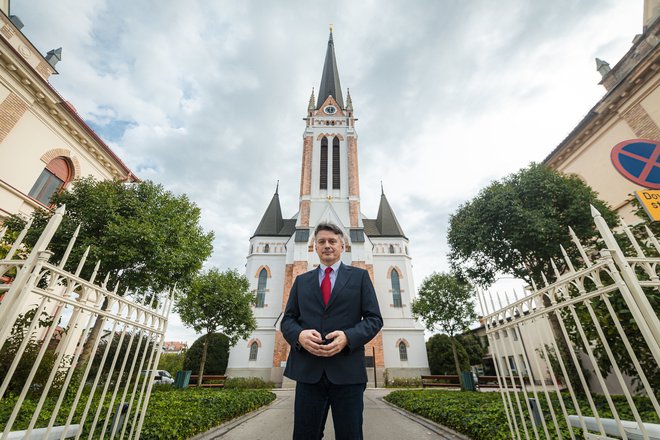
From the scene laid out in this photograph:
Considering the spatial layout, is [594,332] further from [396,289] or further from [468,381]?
[396,289]

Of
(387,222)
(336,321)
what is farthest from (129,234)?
(387,222)

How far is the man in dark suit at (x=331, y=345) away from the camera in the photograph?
2.03 meters

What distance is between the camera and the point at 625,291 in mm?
2061

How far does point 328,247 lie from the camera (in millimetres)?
2539

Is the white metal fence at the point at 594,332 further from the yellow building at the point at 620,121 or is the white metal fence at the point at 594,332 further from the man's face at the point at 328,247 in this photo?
the yellow building at the point at 620,121

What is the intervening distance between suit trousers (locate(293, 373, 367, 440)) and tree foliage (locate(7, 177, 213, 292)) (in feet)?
A: 29.2

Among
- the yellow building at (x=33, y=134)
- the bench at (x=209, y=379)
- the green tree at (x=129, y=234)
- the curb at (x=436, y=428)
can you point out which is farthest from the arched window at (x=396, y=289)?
the yellow building at (x=33, y=134)

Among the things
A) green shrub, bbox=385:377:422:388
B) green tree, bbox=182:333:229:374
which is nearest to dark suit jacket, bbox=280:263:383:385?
green shrub, bbox=385:377:422:388

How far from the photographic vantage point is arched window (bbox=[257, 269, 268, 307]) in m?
25.1

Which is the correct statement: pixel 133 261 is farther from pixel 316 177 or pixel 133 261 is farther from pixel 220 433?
pixel 316 177

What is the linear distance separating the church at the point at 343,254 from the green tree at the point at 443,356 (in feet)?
3.55

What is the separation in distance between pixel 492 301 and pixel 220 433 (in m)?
5.79

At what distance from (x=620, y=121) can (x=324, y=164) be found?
75.0 ft

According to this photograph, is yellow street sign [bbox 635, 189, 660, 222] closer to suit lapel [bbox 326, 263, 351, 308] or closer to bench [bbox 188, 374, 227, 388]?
suit lapel [bbox 326, 263, 351, 308]
